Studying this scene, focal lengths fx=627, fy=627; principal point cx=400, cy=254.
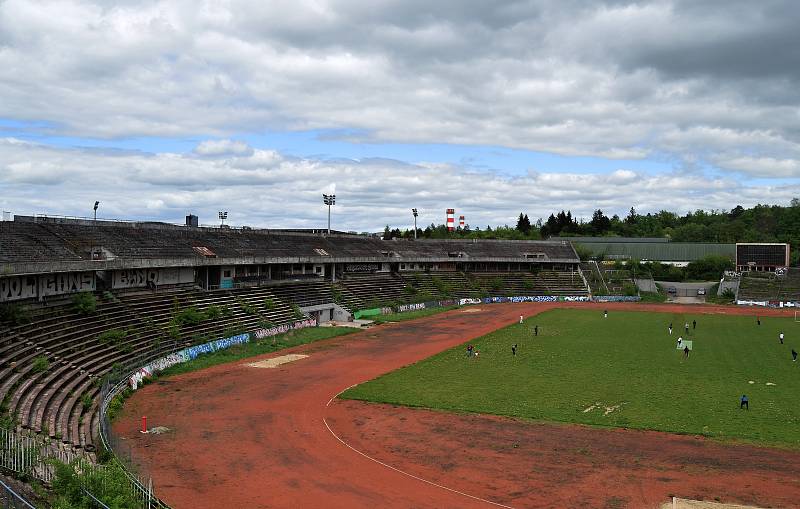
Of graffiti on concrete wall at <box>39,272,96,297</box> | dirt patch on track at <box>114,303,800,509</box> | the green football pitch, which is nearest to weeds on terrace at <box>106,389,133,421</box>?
dirt patch on track at <box>114,303,800,509</box>

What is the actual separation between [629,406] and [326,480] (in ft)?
59.4

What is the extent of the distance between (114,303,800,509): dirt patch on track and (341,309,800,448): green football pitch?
7.71 feet

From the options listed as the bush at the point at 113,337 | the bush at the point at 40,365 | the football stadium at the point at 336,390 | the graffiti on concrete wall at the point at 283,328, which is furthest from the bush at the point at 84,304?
the graffiti on concrete wall at the point at 283,328

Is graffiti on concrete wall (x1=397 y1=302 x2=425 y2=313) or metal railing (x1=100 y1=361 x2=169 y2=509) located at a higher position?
graffiti on concrete wall (x1=397 y1=302 x2=425 y2=313)

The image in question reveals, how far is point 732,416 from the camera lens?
3166 cm

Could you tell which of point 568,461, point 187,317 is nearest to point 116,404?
point 187,317

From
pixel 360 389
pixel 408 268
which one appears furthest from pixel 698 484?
pixel 408 268

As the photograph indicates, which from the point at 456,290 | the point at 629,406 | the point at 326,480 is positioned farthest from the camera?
the point at 456,290

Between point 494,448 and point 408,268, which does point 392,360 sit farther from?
point 408,268

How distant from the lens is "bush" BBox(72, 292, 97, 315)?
4116cm

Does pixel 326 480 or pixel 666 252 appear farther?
pixel 666 252

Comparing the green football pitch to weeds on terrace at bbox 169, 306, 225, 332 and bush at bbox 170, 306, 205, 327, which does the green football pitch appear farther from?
bush at bbox 170, 306, 205, 327

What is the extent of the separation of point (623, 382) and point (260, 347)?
28251mm

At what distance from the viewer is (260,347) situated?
5156 centimetres
